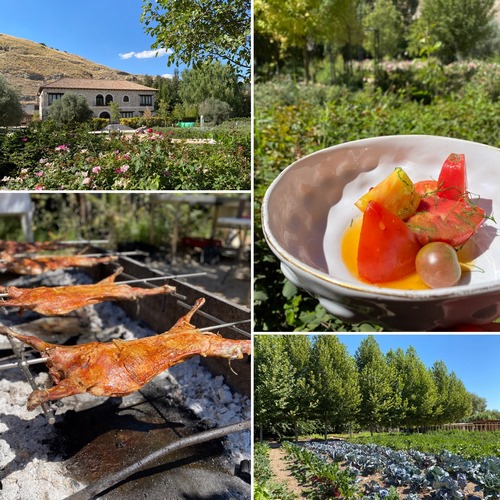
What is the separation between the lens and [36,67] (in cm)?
290

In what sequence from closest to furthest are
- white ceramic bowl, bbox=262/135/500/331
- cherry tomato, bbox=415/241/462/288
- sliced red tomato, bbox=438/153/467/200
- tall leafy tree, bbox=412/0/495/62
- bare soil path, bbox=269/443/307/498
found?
white ceramic bowl, bbox=262/135/500/331 < cherry tomato, bbox=415/241/462/288 < sliced red tomato, bbox=438/153/467/200 < bare soil path, bbox=269/443/307/498 < tall leafy tree, bbox=412/0/495/62

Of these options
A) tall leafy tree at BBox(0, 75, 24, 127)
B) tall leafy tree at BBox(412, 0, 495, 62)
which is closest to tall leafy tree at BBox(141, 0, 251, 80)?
tall leafy tree at BBox(0, 75, 24, 127)

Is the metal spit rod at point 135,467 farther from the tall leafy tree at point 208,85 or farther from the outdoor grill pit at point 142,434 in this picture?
the tall leafy tree at point 208,85

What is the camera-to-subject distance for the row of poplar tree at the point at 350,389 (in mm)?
1629

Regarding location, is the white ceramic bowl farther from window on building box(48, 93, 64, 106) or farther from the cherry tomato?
window on building box(48, 93, 64, 106)

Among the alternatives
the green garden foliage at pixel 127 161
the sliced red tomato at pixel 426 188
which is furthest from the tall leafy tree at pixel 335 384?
the green garden foliage at pixel 127 161

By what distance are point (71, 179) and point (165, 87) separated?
856mm

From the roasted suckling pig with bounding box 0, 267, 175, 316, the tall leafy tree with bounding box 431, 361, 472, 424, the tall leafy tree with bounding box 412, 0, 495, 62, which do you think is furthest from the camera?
the tall leafy tree with bounding box 412, 0, 495, 62

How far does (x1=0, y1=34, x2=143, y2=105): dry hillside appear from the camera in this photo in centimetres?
288

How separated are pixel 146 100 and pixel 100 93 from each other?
0.26 m

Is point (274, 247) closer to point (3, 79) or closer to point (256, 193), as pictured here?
point (256, 193)

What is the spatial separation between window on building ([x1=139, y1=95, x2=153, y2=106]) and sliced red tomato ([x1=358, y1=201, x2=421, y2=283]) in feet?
7.42

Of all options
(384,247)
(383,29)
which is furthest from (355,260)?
(383,29)

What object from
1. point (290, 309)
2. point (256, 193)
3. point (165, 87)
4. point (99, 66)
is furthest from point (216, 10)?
point (290, 309)
